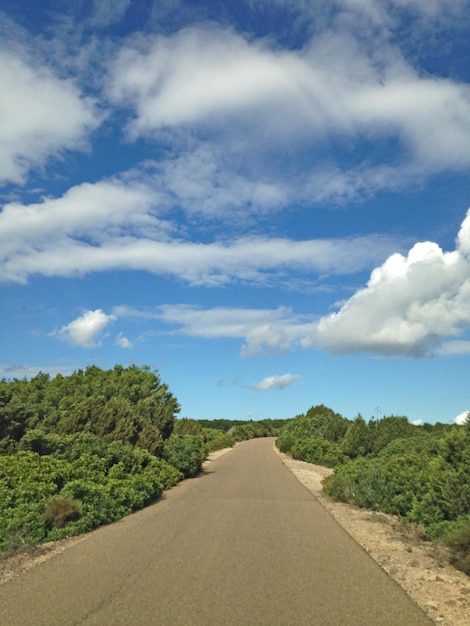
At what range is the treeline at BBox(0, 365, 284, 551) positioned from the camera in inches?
455

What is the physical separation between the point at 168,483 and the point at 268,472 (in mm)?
8660

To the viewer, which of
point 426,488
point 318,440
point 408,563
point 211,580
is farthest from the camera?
point 318,440

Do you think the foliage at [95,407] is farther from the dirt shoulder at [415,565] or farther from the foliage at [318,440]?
the foliage at [318,440]

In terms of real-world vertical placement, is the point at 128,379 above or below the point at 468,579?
above

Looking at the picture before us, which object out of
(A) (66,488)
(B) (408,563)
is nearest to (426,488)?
(B) (408,563)

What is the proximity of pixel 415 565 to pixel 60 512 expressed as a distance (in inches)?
291

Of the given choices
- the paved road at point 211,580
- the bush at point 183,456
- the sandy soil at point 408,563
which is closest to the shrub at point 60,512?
the sandy soil at point 408,563

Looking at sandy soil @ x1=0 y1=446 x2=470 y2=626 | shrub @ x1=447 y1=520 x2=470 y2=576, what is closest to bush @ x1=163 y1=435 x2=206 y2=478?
sandy soil @ x1=0 y1=446 x2=470 y2=626

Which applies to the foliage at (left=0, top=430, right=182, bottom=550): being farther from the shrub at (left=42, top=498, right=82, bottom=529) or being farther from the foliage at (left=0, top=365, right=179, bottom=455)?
the foliage at (left=0, top=365, right=179, bottom=455)

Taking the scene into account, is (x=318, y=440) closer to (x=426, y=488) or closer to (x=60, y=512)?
(x=426, y=488)

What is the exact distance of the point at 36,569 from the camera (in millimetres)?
8438

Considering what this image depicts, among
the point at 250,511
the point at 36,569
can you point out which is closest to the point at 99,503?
the point at 250,511

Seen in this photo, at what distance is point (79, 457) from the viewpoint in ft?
55.1

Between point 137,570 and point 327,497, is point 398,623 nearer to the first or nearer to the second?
point 137,570
